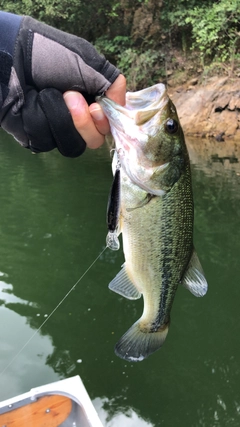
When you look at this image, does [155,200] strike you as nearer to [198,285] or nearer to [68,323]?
[198,285]

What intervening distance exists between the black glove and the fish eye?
31 cm

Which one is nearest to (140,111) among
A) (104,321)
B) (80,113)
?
(80,113)

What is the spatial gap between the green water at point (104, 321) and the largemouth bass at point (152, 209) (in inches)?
114

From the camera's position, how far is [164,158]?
1921 mm

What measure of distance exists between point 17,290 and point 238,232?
181 inches

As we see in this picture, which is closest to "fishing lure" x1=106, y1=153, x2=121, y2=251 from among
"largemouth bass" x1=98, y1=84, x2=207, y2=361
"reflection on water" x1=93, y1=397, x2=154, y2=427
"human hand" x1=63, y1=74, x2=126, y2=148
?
"largemouth bass" x1=98, y1=84, x2=207, y2=361

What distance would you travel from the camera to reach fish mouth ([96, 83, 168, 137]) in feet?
5.94

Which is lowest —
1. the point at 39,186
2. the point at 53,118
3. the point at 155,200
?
the point at 39,186

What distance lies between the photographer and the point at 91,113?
71.4 inches

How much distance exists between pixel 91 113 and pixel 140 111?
214 mm

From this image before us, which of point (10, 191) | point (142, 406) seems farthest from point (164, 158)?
point (10, 191)

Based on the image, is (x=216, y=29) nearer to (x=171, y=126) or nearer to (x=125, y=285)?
(x=171, y=126)

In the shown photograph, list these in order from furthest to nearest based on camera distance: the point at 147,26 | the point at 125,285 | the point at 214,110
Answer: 1. the point at 147,26
2. the point at 214,110
3. the point at 125,285

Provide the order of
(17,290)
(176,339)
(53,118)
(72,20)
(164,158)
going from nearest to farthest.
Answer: (53,118)
(164,158)
(176,339)
(17,290)
(72,20)
